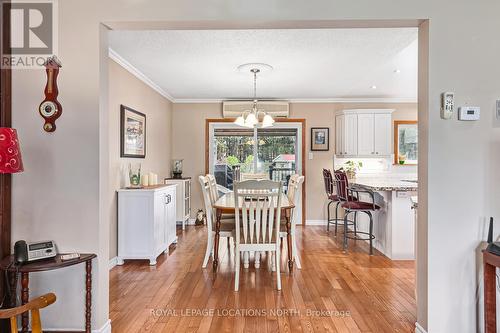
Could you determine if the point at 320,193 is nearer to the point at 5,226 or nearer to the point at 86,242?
the point at 86,242

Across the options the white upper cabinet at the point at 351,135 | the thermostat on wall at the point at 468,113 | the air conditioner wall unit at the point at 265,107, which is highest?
the air conditioner wall unit at the point at 265,107

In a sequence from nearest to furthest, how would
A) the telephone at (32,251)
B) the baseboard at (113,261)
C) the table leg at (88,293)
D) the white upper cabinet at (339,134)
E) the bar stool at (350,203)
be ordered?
the telephone at (32,251)
the table leg at (88,293)
the baseboard at (113,261)
the bar stool at (350,203)
the white upper cabinet at (339,134)

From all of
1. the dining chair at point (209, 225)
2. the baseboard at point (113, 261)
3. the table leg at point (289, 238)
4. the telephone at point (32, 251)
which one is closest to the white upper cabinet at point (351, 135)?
the table leg at point (289, 238)

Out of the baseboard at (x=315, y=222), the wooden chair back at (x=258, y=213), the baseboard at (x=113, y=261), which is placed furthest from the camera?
the baseboard at (x=315, y=222)

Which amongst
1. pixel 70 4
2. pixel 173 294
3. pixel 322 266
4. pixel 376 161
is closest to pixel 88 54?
pixel 70 4

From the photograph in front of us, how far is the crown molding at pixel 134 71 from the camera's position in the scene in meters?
3.23

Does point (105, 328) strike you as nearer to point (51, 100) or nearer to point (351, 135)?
point (51, 100)

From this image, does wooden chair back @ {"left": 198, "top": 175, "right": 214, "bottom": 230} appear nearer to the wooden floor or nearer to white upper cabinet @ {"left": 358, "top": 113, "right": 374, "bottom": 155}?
the wooden floor

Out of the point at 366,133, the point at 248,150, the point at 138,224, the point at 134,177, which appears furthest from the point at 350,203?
the point at 134,177

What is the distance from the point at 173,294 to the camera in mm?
2531

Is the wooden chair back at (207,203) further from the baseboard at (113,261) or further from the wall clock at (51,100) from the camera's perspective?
the wall clock at (51,100)

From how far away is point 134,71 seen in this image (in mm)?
3775

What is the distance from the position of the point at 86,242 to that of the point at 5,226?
519 millimetres

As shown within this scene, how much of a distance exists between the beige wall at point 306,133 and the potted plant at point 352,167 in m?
0.29
